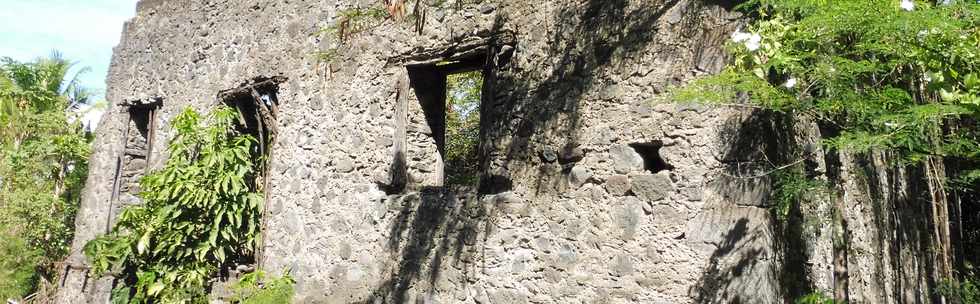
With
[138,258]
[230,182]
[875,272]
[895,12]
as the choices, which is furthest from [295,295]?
[895,12]

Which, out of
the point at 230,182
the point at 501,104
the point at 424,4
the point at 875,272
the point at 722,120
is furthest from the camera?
the point at 230,182

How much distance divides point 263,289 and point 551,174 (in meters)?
2.54

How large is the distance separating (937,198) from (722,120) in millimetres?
1596

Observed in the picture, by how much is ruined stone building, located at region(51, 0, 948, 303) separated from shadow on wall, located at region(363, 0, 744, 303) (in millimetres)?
11

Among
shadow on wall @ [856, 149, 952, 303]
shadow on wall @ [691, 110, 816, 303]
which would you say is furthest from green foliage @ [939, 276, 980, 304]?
shadow on wall @ [691, 110, 816, 303]

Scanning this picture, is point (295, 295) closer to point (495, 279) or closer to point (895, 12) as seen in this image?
point (495, 279)

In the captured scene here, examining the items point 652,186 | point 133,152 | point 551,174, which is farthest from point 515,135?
point 133,152

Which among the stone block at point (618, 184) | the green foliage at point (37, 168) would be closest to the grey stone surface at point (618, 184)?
the stone block at point (618, 184)

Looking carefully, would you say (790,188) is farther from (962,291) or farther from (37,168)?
(37,168)

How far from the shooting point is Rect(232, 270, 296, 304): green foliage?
5108 mm

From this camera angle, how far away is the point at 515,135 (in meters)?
4.19

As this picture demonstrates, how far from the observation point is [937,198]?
160 inches

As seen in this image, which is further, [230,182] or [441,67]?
[230,182]

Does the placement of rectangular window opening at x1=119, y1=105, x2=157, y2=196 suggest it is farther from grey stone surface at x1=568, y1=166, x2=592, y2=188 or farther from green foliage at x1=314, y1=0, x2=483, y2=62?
grey stone surface at x1=568, y1=166, x2=592, y2=188
